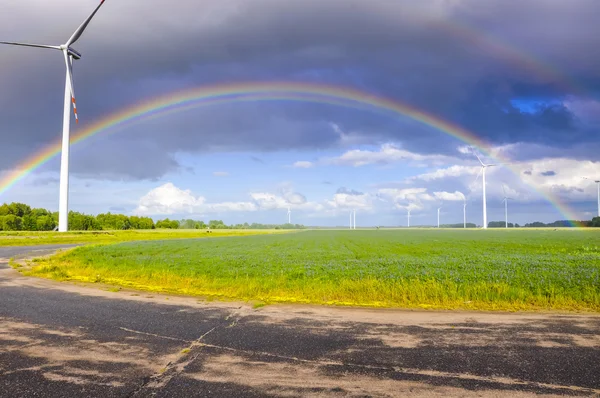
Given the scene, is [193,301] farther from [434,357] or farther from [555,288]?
[555,288]

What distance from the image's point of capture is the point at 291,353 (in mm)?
8367

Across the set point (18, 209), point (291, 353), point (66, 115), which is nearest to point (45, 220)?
point (18, 209)

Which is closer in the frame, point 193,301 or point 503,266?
point 193,301

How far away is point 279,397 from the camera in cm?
623

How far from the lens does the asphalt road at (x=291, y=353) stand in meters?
6.60

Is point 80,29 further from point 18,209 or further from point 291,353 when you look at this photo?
point 18,209

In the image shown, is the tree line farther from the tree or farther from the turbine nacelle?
the turbine nacelle

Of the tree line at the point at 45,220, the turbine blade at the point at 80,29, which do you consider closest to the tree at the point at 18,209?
the tree line at the point at 45,220

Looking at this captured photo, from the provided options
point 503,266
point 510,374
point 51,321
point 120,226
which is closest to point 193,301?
point 51,321

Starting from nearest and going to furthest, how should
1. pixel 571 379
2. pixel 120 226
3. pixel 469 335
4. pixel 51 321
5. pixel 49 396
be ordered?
pixel 49 396 → pixel 571 379 → pixel 469 335 → pixel 51 321 → pixel 120 226

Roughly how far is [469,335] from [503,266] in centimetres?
1593

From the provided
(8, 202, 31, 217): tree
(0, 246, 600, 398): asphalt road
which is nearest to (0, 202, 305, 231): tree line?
(8, 202, 31, 217): tree

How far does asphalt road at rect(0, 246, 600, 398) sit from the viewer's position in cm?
660

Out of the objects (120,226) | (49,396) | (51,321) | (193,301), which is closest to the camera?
(49,396)
